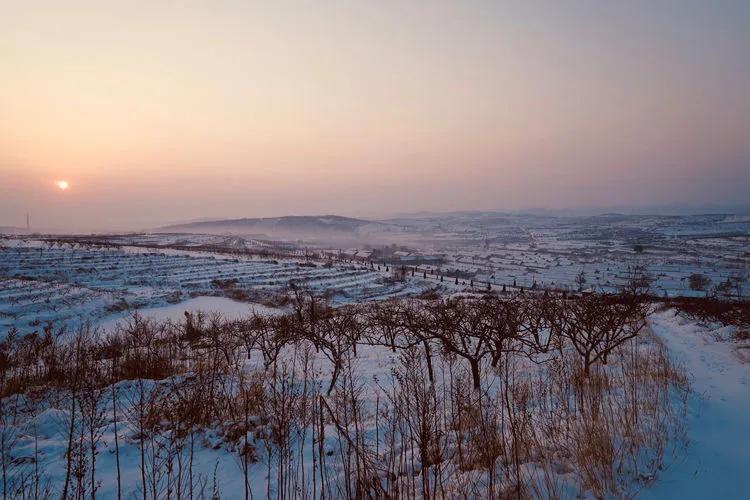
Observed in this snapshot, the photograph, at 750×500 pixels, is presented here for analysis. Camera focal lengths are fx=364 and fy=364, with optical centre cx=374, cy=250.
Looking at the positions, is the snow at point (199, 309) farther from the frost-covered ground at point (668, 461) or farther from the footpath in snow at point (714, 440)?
the footpath in snow at point (714, 440)

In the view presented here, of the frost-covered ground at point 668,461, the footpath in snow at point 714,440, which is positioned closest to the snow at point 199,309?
the frost-covered ground at point 668,461

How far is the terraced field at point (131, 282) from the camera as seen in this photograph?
25.2m

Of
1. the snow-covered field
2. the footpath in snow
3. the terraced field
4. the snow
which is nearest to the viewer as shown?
the footpath in snow

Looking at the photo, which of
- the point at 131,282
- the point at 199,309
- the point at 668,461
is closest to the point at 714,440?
the point at 668,461

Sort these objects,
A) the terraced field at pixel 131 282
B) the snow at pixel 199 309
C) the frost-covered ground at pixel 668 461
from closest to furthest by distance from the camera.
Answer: the frost-covered ground at pixel 668 461 < the terraced field at pixel 131 282 < the snow at pixel 199 309

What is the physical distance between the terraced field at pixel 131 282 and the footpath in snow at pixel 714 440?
95.8 feet

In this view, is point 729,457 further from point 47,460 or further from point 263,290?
point 263,290

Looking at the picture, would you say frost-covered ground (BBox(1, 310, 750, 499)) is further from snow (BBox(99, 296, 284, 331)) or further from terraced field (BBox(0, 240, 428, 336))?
terraced field (BBox(0, 240, 428, 336))

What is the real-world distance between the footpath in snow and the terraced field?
2919cm

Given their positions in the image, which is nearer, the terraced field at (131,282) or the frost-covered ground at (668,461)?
the frost-covered ground at (668,461)

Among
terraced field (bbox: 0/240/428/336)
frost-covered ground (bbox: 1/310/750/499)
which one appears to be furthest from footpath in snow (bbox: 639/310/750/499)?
terraced field (bbox: 0/240/428/336)

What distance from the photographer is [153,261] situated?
1777 inches

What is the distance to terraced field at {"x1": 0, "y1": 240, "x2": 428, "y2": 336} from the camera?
25250 mm

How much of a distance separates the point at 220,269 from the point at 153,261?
805 centimetres
